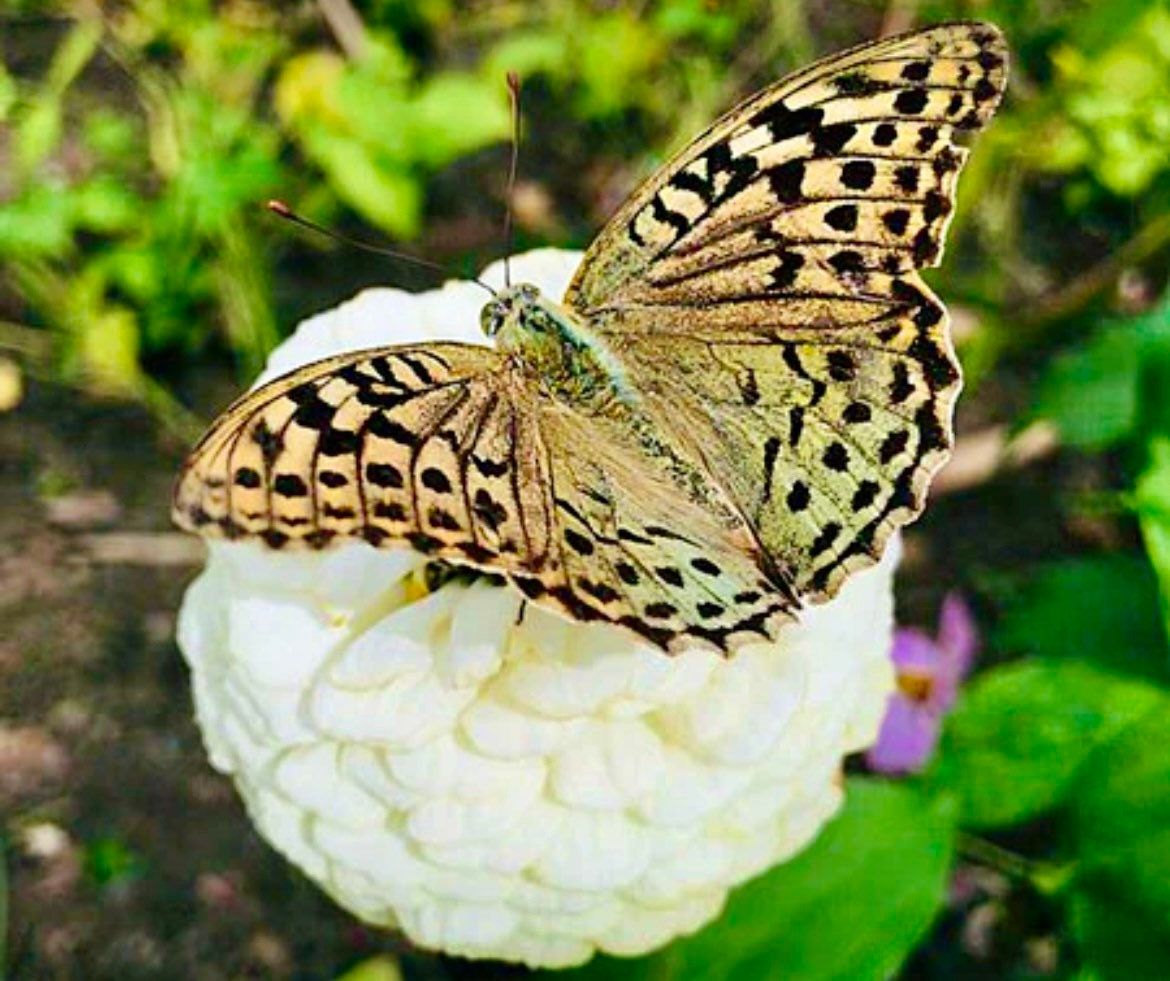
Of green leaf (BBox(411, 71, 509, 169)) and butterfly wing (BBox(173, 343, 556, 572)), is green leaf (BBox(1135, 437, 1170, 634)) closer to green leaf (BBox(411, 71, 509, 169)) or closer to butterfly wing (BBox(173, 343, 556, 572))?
butterfly wing (BBox(173, 343, 556, 572))

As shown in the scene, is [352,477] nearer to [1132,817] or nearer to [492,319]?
[492,319]

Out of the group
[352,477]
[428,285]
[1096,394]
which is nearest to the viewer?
[352,477]

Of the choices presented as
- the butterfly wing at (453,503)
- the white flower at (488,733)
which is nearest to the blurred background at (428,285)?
the white flower at (488,733)

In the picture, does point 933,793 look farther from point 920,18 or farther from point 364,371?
point 920,18

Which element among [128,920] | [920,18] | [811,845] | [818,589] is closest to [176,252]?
[128,920]

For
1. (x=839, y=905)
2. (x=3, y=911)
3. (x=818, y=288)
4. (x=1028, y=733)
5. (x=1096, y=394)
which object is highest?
(x=818, y=288)

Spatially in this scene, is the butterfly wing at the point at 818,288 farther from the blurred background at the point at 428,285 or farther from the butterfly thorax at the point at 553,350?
the blurred background at the point at 428,285

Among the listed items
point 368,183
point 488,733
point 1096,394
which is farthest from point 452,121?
point 488,733

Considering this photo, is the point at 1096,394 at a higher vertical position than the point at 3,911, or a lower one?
higher
